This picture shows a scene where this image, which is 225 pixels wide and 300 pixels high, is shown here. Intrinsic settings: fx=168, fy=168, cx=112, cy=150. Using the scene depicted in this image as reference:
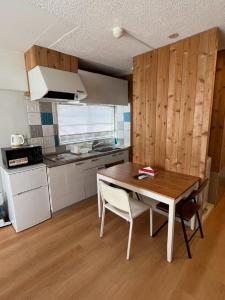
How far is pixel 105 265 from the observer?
1.71m

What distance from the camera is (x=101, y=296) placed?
141cm

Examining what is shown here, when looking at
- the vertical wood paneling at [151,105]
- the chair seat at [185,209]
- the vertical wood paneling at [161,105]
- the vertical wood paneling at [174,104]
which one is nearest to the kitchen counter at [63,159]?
the vertical wood paneling at [151,105]

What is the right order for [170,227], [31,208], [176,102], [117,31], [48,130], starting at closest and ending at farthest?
[170,227] → [117,31] → [176,102] → [31,208] → [48,130]

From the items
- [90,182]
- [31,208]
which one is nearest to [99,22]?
[90,182]

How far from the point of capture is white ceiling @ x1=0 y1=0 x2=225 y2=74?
1.42 metres

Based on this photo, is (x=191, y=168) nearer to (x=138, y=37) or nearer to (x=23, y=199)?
(x=138, y=37)

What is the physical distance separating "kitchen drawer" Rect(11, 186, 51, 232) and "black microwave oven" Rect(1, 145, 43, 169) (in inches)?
15.4

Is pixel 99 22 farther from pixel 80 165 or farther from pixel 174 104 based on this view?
pixel 80 165

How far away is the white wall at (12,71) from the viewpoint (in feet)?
7.52

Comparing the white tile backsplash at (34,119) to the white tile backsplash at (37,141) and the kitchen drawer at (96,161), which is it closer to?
the white tile backsplash at (37,141)

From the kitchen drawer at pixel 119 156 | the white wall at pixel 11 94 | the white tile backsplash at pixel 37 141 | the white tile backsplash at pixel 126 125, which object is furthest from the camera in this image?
the white tile backsplash at pixel 126 125

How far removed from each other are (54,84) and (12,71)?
65 centimetres

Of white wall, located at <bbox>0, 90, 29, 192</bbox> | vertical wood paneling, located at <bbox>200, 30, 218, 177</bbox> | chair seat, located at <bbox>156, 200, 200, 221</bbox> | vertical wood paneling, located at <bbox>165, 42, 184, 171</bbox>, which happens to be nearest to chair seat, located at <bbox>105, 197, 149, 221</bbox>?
chair seat, located at <bbox>156, 200, 200, 221</bbox>

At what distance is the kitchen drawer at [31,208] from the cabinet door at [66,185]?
0.36 ft
